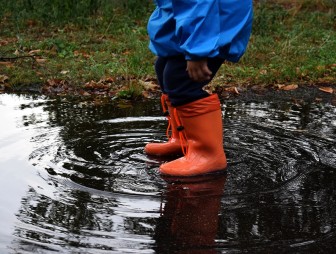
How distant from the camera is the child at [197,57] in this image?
3.44 metres

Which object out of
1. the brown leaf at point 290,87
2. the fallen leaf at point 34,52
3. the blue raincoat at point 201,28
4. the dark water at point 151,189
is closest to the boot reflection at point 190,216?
the dark water at point 151,189

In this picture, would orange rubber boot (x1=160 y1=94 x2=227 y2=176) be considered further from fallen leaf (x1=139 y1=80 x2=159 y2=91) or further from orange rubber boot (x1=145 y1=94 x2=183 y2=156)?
fallen leaf (x1=139 y1=80 x2=159 y2=91)

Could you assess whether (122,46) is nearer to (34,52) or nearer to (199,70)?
(34,52)

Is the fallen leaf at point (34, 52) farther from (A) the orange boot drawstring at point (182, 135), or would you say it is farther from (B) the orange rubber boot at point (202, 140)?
(B) the orange rubber boot at point (202, 140)

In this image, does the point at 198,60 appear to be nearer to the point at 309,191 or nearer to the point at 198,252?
the point at 309,191

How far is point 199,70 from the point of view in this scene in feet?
11.5

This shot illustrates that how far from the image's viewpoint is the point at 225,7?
3.55 metres

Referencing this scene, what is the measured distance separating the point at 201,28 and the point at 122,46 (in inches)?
180

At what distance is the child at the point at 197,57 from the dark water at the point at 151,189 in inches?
6.9

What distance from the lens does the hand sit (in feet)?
11.5

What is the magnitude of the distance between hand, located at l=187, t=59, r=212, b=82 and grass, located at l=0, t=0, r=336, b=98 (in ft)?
7.16

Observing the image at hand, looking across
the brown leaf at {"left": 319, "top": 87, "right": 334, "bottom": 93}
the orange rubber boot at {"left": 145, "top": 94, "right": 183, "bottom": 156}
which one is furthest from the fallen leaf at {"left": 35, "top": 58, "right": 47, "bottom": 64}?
the orange rubber boot at {"left": 145, "top": 94, "right": 183, "bottom": 156}

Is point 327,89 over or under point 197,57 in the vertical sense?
under

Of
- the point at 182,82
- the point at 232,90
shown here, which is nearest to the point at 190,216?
the point at 182,82
